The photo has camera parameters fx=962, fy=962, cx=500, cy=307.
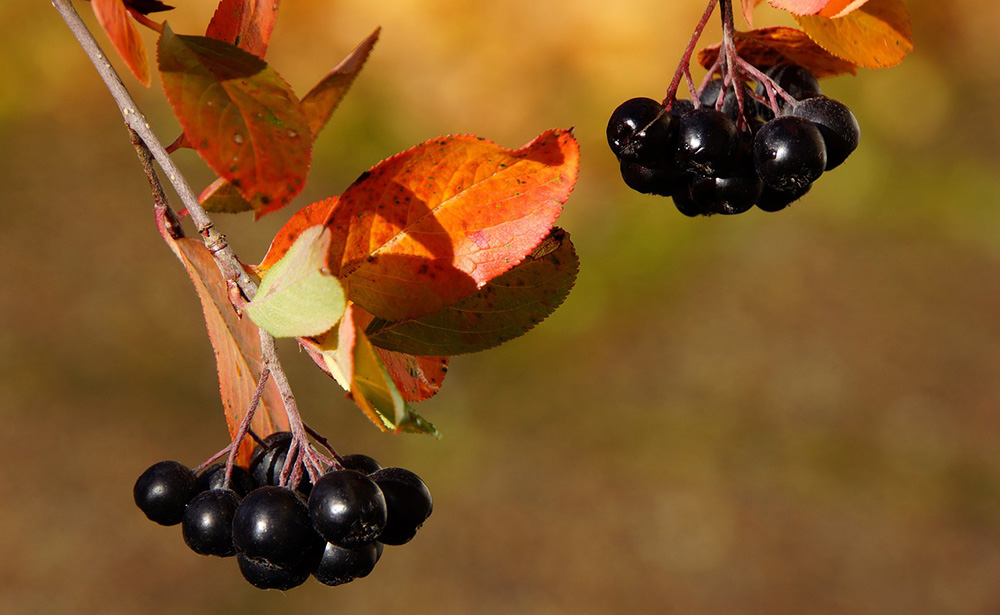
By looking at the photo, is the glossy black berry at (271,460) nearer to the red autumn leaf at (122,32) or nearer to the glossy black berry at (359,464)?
the glossy black berry at (359,464)

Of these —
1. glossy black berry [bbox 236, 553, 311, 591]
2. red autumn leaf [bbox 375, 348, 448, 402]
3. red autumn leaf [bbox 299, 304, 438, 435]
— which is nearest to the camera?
red autumn leaf [bbox 299, 304, 438, 435]

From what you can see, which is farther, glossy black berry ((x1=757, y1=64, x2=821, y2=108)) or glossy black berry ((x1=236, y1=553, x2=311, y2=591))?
glossy black berry ((x1=757, y1=64, x2=821, y2=108))

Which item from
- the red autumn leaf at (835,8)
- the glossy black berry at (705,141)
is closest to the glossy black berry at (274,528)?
the glossy black berry at (705,141)

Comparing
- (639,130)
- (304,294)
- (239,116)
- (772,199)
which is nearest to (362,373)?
(304,294)

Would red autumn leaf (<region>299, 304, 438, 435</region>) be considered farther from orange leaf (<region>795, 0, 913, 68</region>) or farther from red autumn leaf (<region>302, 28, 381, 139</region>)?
orange leaf (<region>795, 0, 913, 68</region>)

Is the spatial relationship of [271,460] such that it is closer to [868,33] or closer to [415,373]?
[415,373]

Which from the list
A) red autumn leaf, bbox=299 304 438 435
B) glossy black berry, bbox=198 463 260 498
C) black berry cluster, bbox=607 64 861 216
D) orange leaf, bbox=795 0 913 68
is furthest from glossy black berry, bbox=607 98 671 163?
glossy black berry, bbox=198 463 260 498

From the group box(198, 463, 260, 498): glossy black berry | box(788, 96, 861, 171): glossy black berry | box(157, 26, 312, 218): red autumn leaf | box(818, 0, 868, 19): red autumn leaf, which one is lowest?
box(198, 463, 260, 498): glossy black berry
